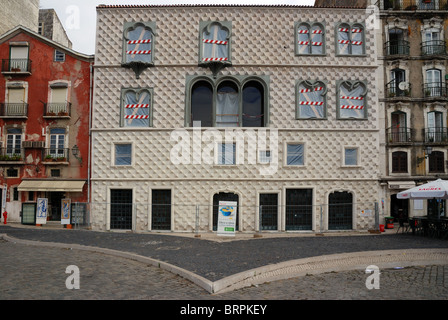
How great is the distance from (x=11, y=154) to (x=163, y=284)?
2130 centimetres

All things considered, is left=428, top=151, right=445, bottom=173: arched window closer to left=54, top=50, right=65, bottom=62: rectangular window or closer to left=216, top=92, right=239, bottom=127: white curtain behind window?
left=216, top=92, right=239, bottom=127: white curtain behind window

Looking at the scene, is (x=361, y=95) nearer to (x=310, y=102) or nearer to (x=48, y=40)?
(x=310, y=102)

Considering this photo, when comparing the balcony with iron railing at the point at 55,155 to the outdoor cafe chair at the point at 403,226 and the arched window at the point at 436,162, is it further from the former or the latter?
the arched window at the point at 436,162

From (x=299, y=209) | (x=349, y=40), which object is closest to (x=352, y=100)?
(x=349, y=40)

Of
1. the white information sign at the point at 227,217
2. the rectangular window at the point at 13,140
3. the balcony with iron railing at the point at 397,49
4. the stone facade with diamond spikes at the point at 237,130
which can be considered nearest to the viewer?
the white information sign at the point at 227,217

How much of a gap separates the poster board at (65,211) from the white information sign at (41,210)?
4.58 ft

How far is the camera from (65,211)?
926 inches

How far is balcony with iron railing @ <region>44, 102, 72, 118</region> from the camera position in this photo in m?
24.9

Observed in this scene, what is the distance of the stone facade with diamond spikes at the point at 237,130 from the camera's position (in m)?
22.9

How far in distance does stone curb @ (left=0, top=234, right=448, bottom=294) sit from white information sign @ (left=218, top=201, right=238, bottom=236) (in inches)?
246

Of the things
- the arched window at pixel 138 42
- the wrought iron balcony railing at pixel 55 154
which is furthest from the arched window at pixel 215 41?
the wrought iron balcony railing at pixel 55 154

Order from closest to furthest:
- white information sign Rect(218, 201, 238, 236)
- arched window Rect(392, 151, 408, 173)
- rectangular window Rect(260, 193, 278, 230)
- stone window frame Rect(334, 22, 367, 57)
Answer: white information sign Rect(218, 201, 238, 236)
rectangular window Rect(260, 193, 278, 230)
stone window frame Rect(334, 22, 367, 57)
arched window Rect(392, 151, 408, 173)

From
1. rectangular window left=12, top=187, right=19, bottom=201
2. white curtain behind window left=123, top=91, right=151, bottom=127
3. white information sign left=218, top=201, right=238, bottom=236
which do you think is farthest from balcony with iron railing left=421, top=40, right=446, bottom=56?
rectangular window left=12, top=187, right=19, bottom=201

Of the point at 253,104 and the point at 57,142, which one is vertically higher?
the point at 253,104
